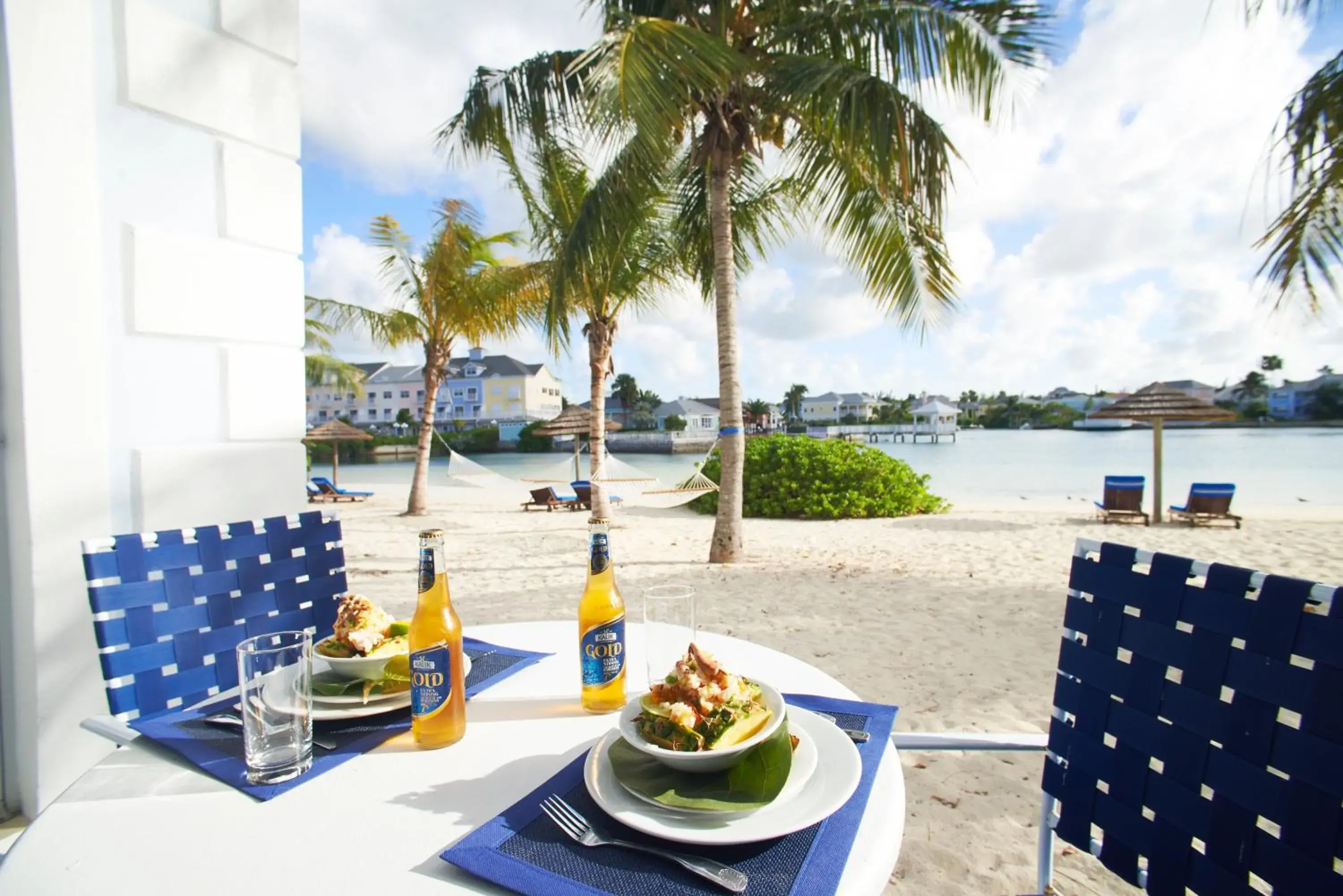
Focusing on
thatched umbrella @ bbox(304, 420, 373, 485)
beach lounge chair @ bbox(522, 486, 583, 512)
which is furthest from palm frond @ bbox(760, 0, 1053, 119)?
thatched umbrella @ bbox(304, 420, 373, 485)

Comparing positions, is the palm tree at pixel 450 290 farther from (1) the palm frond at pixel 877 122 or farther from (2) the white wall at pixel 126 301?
(2) the white wall at pixel 126 301

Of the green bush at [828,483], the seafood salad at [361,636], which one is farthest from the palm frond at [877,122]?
the green bush at [828,483]

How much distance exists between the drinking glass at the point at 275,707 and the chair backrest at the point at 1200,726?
45.5 inches

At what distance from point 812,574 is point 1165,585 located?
4.60 meters

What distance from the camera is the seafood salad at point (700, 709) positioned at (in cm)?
75

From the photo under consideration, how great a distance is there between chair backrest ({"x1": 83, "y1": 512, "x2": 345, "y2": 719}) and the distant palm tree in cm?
5575

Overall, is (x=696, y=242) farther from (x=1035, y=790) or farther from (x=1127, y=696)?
(x=1127, y=696)

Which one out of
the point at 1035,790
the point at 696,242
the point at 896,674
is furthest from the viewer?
the point at 696,242

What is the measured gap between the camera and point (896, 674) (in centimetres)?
314

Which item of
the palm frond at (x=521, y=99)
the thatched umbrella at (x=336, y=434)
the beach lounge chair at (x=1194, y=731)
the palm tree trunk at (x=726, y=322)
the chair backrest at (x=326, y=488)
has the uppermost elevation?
the palm frond at (x=521, y=99)

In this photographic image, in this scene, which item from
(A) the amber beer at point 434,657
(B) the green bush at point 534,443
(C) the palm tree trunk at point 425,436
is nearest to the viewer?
(A) the amber beer at point 434,657

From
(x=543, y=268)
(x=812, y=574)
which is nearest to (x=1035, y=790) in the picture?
(x=812, y=574)

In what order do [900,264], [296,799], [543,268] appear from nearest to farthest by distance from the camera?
[296,799], [900,264], [543,268]

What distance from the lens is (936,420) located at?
48.3 m
